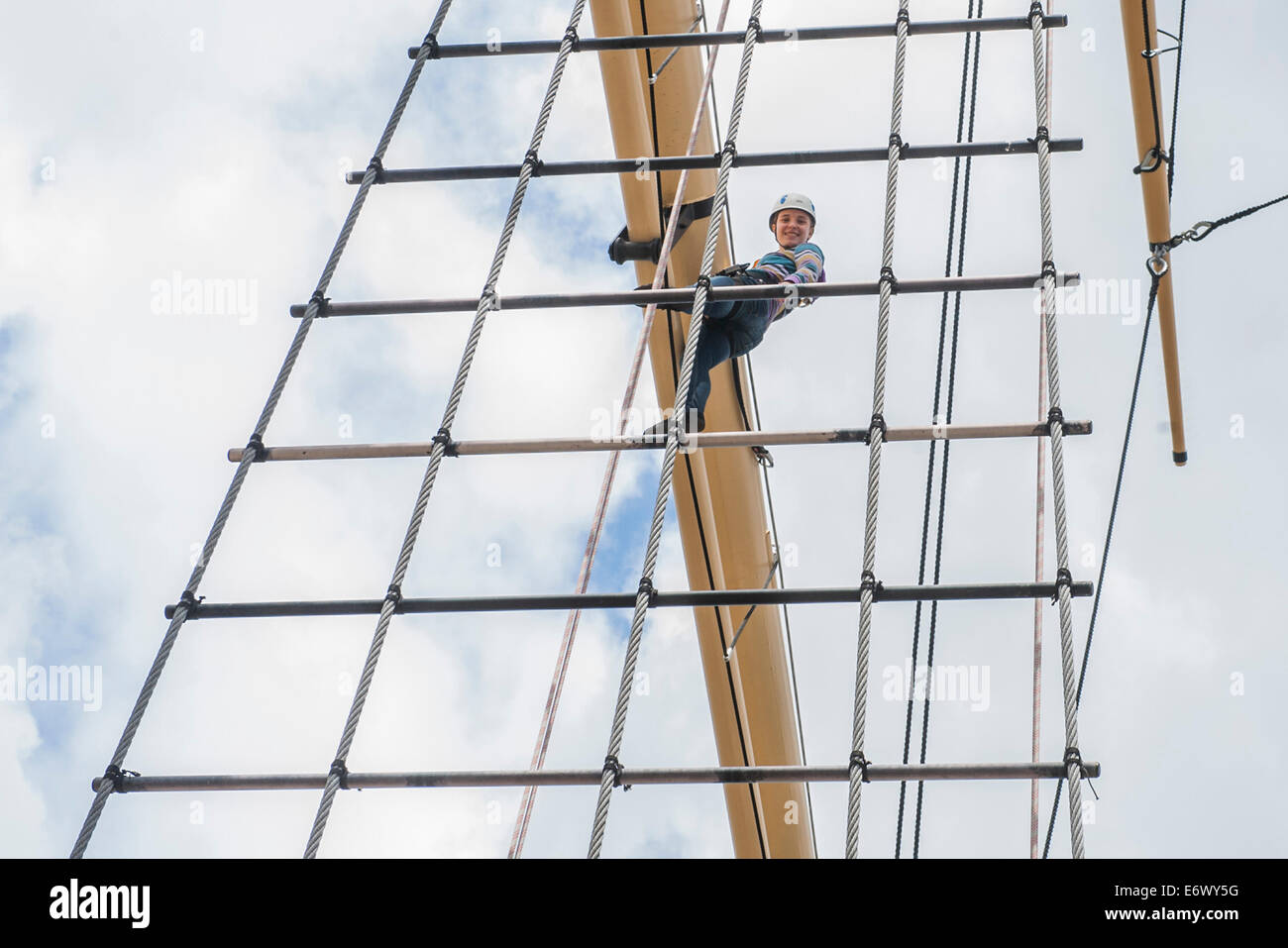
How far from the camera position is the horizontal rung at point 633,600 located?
3.41m

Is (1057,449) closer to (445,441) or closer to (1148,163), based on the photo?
(445,441)

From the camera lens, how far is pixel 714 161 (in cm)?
441

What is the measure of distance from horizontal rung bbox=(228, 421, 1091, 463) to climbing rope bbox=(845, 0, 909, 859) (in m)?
0.10

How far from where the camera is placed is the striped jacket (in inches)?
219

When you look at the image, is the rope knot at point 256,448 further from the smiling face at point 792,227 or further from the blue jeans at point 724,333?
the smiling face at point 792,227

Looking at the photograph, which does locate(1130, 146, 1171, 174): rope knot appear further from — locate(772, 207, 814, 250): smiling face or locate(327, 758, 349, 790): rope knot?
locate(327, 758, 349, 790): rope knot

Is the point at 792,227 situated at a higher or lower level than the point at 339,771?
higher

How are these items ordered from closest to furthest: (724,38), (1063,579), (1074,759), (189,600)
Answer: (1074,759)
(1063,579)
(189,600)
(724,38)

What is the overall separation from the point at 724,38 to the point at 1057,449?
6.53 feet

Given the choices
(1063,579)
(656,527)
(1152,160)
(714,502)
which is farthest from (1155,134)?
(656,527)

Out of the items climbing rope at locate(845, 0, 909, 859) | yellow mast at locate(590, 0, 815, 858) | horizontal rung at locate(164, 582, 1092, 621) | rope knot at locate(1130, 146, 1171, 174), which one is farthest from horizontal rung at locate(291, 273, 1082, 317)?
rope knot at locate(1130, 146, 1171, 174)
